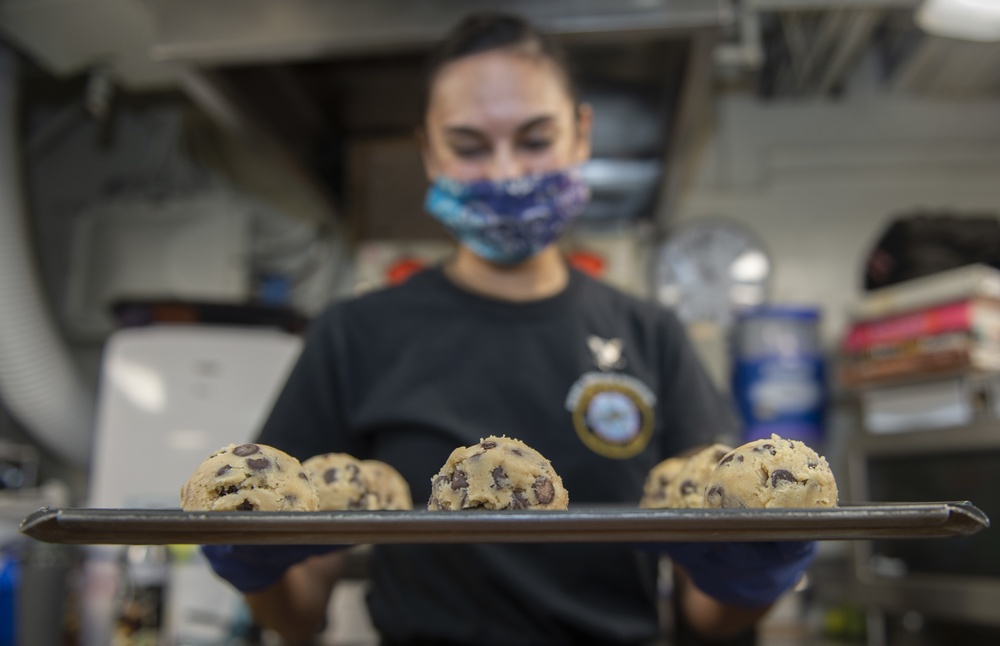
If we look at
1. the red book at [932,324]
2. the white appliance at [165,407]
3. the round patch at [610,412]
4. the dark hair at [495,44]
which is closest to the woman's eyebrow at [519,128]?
the dark hair at [495,44]

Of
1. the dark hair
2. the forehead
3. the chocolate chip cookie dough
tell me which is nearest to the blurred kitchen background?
the dark hair

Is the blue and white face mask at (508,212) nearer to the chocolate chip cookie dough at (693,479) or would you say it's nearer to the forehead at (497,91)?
the forehead at (497,91)

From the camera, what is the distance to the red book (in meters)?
2.30

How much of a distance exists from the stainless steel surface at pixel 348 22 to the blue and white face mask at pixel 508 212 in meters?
0.73

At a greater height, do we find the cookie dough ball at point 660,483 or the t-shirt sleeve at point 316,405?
the t-shirt sleeve at point 316,405

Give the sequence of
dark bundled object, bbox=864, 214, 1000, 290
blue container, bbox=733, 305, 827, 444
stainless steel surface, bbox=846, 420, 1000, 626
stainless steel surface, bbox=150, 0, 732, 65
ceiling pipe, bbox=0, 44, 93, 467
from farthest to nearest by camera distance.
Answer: blue container, bbox=733, 305, 827, 444, ceiling pipe, bbox=0, 44, 93, 467, dark bundled object, bbox=864, 214, 1000, 290, stainless steel surface, bbox=846, 420, 1000, 626, stainless steel surface, bbox=150, 0, 732, 65

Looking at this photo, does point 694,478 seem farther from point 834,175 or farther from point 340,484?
point 834,175

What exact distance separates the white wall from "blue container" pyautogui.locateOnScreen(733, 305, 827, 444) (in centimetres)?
47

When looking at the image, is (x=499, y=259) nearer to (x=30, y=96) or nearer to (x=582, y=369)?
(x=582, y=369)

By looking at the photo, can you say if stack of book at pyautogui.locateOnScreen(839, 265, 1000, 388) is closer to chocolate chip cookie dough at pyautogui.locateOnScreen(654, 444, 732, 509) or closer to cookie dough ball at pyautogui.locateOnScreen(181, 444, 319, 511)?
chocolate chip cookie dough at pyautogui.locateOnScreen(654, 444, 732, 509)

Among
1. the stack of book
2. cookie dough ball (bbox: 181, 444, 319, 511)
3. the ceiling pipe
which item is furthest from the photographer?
the ceiling pipe

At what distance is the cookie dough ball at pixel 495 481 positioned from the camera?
28.0 inches

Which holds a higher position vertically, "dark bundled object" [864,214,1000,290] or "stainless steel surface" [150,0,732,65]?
"stainless steel surface" [150,0,732,65]

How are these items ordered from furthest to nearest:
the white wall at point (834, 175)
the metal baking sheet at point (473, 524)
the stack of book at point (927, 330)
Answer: the white wall at point (834, 175)
the stack of book at point (927, 330)
the metal baking sheet at point (473, 524)
